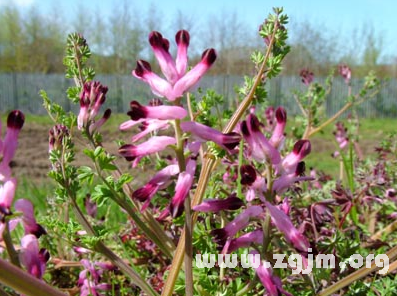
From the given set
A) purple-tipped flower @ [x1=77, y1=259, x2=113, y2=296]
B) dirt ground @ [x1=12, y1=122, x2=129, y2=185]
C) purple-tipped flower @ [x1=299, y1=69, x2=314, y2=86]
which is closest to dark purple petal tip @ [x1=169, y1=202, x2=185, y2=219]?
purple-tipped flower @ [x1=77, y1=259, x2=113, y2=296]

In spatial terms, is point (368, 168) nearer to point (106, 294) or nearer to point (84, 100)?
point (106, 294)

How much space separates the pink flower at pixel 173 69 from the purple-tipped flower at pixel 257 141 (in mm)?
101

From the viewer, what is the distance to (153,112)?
0.66 m

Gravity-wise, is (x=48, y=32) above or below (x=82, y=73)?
above

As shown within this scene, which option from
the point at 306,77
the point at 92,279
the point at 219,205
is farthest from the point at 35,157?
the point at 219,205

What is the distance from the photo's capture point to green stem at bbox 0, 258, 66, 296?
606 mm

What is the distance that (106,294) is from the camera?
129cm

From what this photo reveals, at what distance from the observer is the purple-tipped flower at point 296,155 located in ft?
2.47

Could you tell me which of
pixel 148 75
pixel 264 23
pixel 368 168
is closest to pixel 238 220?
pixel 148 75

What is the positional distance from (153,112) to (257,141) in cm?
16

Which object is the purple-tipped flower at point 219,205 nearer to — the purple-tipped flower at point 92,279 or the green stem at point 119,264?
the green stem at point 119,264

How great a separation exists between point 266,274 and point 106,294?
2.19ft

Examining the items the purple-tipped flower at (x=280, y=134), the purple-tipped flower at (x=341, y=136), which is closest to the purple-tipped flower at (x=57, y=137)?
the purple-tipped flower at (x=280, y=134)

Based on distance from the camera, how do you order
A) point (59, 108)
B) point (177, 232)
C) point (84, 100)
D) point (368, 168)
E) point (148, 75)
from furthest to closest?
point (368, 168)
point (177, 232)
point (59, 108)
point (84, 100)
point (148, 75)
